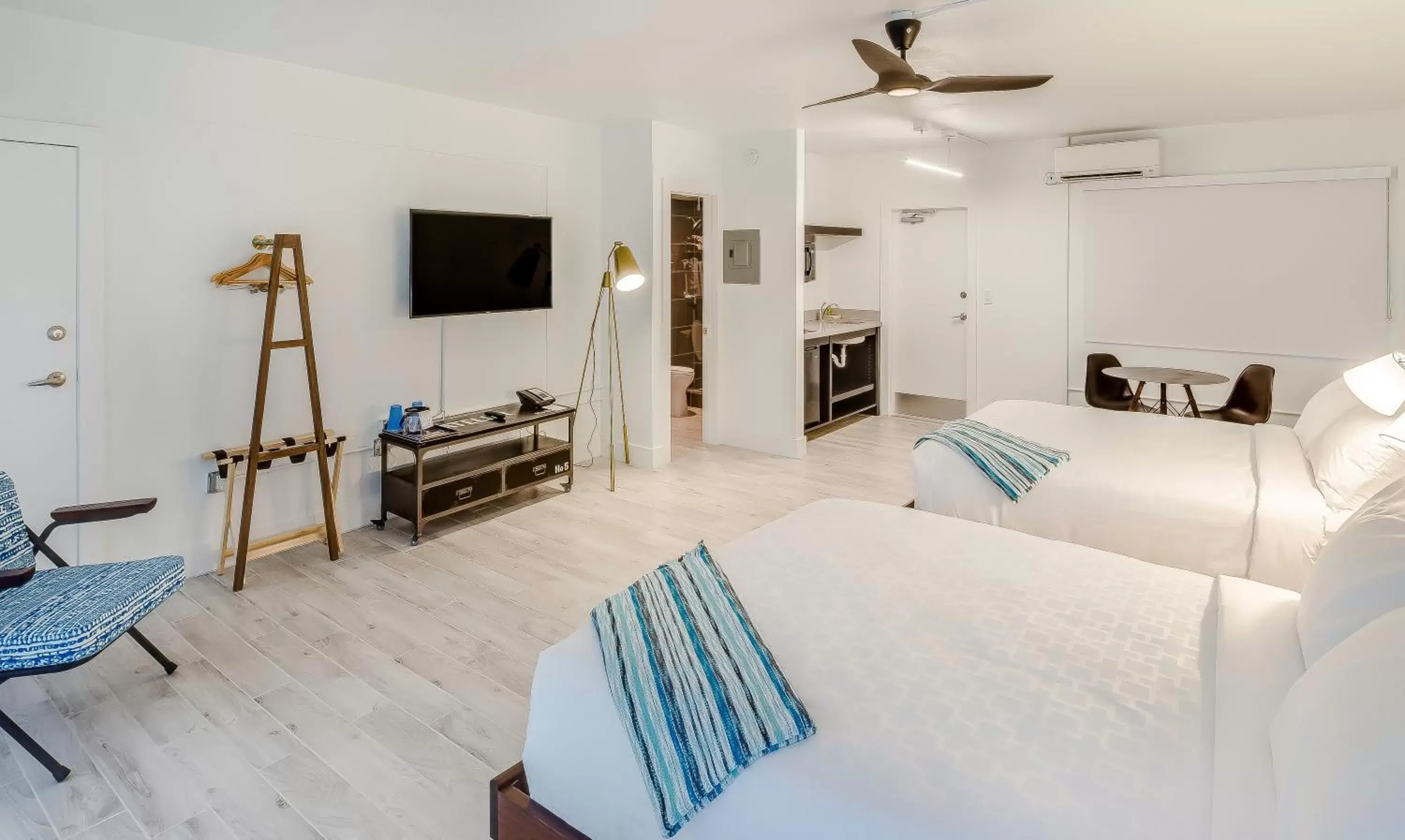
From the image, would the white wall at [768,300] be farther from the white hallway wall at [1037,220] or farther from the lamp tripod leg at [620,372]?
the white hallway wall at [1037,220]

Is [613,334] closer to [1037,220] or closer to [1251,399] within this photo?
[1037,220]

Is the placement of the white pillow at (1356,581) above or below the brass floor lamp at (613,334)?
below

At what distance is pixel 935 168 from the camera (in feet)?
19.7

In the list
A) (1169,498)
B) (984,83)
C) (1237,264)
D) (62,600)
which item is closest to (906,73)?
(984,83)

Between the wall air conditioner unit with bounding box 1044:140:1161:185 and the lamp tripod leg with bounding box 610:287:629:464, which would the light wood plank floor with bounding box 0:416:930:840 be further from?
the wall air conditioner unit with bounding box 1044:140:1161:185

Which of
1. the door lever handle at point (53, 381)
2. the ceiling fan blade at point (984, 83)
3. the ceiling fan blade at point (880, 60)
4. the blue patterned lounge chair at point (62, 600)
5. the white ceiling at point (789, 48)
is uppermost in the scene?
the white ceiling at point (789, 48)

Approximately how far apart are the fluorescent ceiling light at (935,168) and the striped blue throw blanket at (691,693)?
4766 mm

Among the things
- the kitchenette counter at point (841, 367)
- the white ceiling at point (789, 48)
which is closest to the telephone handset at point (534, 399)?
the white ceiling at point (789, 48)

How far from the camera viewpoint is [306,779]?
7.33 ft

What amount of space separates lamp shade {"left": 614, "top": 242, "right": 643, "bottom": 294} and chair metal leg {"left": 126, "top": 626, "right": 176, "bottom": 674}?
3189mm

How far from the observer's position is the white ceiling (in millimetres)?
3090

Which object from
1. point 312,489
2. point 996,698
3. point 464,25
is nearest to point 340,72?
point 464,25

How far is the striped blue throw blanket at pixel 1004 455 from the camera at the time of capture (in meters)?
3.17

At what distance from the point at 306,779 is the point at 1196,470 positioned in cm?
332
